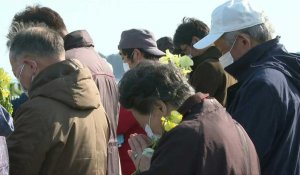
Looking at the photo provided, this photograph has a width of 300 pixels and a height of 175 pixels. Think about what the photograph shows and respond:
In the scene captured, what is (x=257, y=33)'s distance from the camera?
3.99 meters

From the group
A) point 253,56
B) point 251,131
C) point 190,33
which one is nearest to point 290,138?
point 251,131

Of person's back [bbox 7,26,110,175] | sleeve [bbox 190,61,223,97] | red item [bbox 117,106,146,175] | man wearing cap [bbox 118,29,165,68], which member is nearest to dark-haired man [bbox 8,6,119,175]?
red item [bbox 117,106,146,175]

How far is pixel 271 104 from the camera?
137 inches

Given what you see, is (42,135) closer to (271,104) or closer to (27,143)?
(27,143)

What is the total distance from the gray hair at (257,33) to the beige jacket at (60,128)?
1.03 metres

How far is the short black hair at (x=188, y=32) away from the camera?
634 centimetres

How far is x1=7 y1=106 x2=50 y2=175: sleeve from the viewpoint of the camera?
3232 mm

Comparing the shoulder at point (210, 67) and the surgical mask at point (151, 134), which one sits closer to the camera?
the surgical mask at point (151, 134)

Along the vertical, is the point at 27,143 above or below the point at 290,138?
above

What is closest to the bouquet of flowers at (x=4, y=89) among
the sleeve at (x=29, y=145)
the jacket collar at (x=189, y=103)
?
the sleeve at (x=29, y=145)

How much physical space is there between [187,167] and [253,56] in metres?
1.40

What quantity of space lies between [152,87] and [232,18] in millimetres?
1192

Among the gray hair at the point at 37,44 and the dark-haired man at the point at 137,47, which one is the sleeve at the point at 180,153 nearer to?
the gray hair at the point at 37,44

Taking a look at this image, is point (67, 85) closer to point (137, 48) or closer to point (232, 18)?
point (232, 18)
